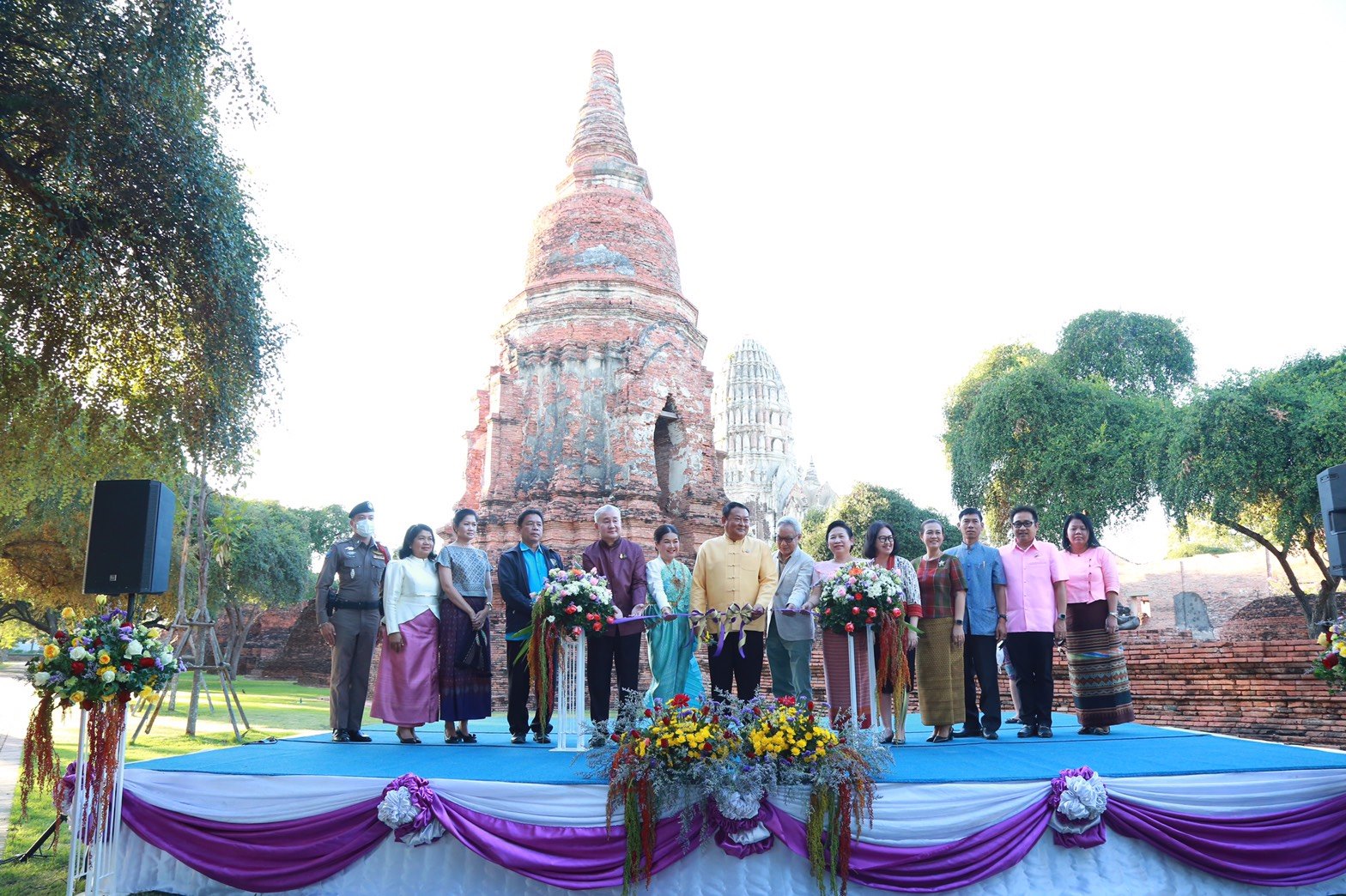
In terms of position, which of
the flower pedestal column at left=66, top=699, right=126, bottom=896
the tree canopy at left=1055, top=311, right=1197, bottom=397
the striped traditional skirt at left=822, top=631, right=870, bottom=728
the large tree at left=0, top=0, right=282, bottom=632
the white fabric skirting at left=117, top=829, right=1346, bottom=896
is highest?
the tree canopy at left=1055, top=311, right=1197, bottom=397

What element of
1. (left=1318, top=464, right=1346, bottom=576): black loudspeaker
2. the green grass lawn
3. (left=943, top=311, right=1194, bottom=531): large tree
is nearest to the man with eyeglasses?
(left=1318, top=464, right=1346, bottom=576): black loudspeaker

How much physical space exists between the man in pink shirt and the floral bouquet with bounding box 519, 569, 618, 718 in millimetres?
3779

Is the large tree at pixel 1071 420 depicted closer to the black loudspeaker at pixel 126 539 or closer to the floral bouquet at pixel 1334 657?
the floral bouquet at pixel 1334 657

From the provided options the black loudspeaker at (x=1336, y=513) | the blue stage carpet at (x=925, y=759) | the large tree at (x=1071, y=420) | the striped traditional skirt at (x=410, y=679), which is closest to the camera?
the blue stage carpet at (x=925, y=759)

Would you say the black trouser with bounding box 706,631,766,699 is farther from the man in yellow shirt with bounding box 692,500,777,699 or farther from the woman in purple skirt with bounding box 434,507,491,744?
the woman in purple skirt with bounding box 434,507,491,744

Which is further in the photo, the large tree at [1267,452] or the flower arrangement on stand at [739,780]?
the large tree at [1267,452]

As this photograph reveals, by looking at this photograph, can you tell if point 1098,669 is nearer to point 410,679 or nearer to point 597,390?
point 410,679

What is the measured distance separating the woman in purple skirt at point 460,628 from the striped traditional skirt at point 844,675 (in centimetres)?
313

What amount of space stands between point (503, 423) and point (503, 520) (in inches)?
91.4

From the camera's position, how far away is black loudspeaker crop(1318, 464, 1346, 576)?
6938 mm

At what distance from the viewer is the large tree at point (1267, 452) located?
65.4 feet

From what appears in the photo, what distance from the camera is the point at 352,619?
8.21 meters

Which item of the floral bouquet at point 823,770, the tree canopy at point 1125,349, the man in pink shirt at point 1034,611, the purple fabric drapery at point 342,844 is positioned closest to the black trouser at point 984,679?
the man in pink shirt at point 1034,611

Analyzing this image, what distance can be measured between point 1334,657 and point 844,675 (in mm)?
3581
